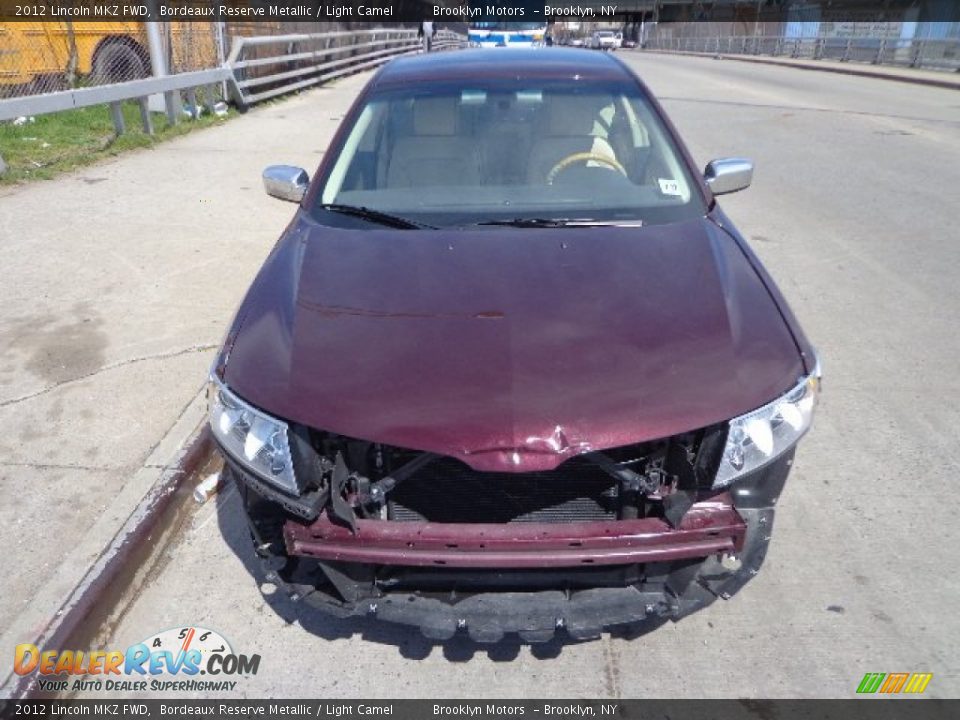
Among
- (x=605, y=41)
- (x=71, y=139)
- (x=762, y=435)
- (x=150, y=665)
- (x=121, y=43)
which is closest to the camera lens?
(x=762, y=435)

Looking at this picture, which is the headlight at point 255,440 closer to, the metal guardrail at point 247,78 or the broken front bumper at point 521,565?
the broken front bumper at point 521,565

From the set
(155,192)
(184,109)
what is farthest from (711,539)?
(184,109)

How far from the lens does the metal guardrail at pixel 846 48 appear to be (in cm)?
2530

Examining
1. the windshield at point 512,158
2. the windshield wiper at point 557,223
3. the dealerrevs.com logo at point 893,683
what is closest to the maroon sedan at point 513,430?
the windshield wiper at point 557,223

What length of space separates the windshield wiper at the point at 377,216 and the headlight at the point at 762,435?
1.50m

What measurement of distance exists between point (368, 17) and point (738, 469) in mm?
26767

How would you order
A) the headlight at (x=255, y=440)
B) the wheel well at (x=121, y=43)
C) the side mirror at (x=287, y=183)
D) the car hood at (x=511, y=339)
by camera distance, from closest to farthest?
the car hood at (x=511, y=339), the headlight at (x=255, y=440), the side mirror at (x=287, y=183), the wheel well at (x=121, y=43)

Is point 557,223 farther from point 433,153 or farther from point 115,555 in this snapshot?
point 115,555

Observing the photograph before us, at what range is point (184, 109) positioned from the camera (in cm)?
1217

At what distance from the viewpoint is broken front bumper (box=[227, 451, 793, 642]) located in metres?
2.10

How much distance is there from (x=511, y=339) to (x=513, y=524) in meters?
0.56

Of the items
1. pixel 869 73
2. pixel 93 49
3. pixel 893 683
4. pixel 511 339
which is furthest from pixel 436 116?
pixel 869 73

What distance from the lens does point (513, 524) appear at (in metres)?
2.22

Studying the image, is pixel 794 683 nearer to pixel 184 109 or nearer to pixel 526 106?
pixel 526 106
